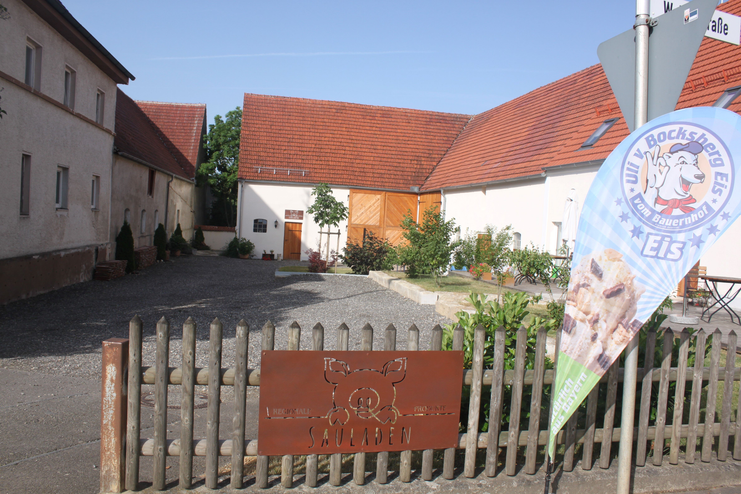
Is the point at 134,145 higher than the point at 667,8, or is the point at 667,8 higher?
the point at 134,145

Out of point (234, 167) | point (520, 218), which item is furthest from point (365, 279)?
point (234, 167)

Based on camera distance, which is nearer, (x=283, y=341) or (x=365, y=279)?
(x=283, y=341)

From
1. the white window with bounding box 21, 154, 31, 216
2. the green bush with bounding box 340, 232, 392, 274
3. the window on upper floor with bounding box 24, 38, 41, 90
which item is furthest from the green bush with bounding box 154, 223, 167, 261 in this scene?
the window on upper floor with bounding box 24, 38, 41, 90

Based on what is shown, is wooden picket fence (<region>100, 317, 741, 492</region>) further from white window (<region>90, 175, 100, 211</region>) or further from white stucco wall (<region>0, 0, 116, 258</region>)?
white window (<region>90, 175, 100, 211</region>)

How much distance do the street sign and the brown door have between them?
24.6 meters

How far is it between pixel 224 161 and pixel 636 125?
117 ft

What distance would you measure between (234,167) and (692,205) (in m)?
35.4

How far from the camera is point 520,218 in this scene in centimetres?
1809

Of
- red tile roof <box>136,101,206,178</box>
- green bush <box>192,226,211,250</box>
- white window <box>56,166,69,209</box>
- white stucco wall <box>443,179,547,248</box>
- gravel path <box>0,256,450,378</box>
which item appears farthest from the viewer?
red tile roof <box>136,101,206,178</box>

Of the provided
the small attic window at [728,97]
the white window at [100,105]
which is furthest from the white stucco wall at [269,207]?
the small attic window at [728,97]

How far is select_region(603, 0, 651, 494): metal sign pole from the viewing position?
2912mm

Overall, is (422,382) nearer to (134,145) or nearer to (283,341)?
(283,341)

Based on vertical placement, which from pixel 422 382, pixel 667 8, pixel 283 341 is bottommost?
pixel 283 341

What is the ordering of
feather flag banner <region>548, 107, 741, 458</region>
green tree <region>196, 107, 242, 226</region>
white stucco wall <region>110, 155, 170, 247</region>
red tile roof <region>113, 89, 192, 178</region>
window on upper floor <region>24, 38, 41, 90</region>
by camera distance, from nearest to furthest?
feather flag banner <region>548, 107, 741, 458</region> < window on upper floor <region>24, 38, 41, 90</region> < white stucco wall <region>110, 155, 170, 247</region> < red tile roof <region>113, 89, 192, 178</region> < green tree <region>196, 107, 242, 226</region>
